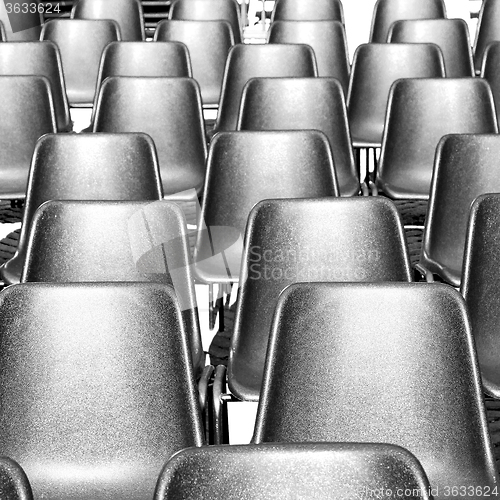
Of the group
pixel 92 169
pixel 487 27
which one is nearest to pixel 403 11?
pixel 487 27

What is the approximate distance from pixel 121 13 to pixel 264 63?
1.68 metres

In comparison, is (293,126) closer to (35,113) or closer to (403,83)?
(403,83)

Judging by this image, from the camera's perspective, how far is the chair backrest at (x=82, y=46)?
5.01 meters

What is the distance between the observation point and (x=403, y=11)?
18.4ft

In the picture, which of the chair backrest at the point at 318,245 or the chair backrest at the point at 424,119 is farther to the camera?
the chair backrest at the point at 424,119

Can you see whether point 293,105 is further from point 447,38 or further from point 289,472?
point 289,472

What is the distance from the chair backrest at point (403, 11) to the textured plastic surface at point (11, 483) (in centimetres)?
470

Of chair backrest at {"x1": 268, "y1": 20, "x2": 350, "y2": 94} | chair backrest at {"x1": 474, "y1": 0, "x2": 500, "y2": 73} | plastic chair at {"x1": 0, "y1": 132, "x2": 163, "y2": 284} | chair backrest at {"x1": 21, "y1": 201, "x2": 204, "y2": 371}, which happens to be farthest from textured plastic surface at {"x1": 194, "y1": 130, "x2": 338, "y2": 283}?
chair backrest at {"x1": 474, "y1": 0, "x2": 500, "y2": 73}

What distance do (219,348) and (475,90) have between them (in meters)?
1.38

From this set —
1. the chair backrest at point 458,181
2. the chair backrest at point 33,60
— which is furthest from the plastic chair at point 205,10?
the chair backrest at point 458,181

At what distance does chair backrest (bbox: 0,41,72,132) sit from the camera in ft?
14.4

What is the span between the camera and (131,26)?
5.66 meters

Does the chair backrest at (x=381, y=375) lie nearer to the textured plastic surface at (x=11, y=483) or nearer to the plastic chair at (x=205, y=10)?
the textured plastic surface at (x=11, y=483)

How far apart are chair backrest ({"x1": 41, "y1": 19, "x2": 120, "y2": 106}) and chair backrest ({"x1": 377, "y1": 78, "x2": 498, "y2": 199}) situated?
1909 millimetres
